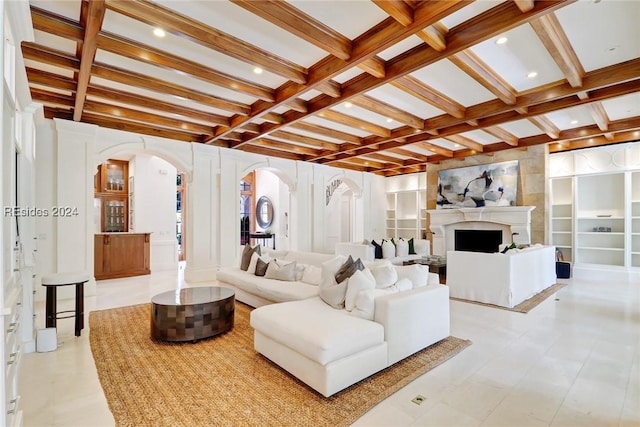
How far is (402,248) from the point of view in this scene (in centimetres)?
745

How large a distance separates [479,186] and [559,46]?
17.5 feet

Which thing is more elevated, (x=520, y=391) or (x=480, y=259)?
(x=480, y=259)

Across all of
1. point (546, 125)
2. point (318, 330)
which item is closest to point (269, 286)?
point (318, 330)

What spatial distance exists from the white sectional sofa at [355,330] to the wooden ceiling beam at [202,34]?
247 centimetres

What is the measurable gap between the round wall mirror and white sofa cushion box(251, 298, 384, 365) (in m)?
9.23

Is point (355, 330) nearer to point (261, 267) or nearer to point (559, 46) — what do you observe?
point (261, 267)

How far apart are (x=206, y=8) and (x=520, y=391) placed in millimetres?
4006

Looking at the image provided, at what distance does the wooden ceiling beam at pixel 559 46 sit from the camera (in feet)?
9.24

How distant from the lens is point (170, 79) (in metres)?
4.03

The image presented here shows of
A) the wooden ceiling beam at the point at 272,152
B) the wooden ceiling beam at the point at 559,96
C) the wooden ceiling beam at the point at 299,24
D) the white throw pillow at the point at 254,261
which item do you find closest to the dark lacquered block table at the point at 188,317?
the white throw pillow at the point at 254,261

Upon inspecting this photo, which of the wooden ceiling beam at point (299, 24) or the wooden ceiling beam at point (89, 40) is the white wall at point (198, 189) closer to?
the wooden ceiling beam at point (89, 40)

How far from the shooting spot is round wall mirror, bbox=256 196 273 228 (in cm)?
1214

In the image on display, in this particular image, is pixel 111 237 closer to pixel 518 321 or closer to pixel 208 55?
pixel 208 55

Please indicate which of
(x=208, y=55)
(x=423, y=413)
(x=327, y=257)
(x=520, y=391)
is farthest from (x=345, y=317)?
(x=208, y=55)
